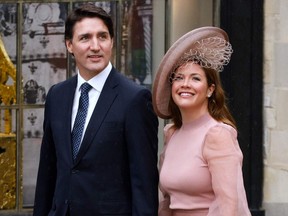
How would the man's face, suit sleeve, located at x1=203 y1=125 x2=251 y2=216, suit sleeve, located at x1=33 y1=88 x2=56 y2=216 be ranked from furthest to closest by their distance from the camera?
suit sleeve, located at x1=33 y1=88 x2=56 y2=216 < the man's face < suit sleeve, located at x1=203 y1=125 x2=251 y2=216

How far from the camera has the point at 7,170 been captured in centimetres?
749

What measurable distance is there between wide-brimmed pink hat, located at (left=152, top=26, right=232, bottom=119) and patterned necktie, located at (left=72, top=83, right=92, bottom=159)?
31 centimetres

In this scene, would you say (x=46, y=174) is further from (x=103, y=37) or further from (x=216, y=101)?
(x=216, y=101)

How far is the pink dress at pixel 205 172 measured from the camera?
4266 millimetres

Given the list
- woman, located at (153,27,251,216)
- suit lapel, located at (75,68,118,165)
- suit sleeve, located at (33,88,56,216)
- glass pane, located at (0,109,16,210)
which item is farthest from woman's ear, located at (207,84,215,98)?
glass pane, located at (0,109,16,210)

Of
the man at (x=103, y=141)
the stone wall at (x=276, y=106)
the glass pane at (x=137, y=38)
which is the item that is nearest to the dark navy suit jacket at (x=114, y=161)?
the man at (x=103, y=141)

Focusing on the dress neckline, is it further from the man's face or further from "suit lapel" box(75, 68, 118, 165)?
the man's face

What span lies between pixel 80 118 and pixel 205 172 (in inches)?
25.7

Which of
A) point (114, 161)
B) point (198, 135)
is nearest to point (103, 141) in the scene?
point (114, 161)

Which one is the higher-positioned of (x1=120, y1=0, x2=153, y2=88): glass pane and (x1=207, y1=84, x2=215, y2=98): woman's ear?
(x1=120, y1=0, x2=153, y2=88): glass pane

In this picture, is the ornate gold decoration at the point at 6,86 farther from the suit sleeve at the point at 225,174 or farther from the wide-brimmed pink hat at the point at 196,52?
the suit sleeve at the point at 225,174

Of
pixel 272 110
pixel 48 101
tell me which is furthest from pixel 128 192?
pixel 272 110

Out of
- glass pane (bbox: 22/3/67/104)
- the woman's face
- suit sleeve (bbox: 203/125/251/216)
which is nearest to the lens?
suit sleeve (bbox: 203/125/251/216)

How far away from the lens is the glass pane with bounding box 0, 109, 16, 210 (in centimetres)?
742
